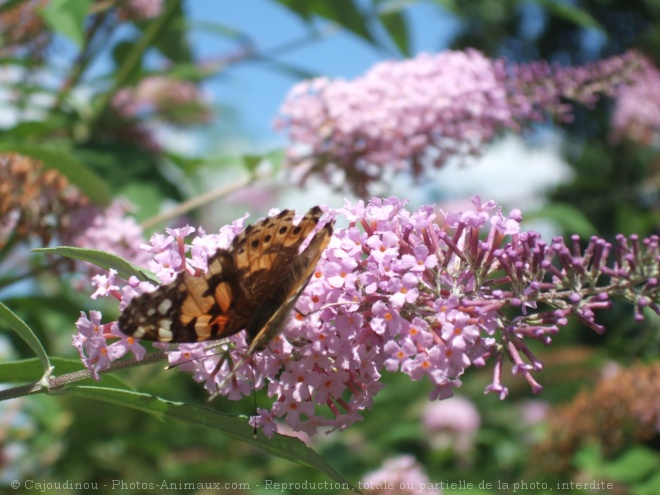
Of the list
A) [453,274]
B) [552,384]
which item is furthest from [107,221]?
[552,384]

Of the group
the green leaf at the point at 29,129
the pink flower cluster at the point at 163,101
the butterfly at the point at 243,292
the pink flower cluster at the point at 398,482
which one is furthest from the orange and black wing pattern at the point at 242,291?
the pink flower cluster at the point at 163,101

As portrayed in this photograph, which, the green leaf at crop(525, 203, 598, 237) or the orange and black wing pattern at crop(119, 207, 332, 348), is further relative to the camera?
the green leaf at crop(525, 203, 598, 237)

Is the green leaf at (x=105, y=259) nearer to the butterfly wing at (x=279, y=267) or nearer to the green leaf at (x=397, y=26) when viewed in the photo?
the butterfly wing at (x=279, y=267)

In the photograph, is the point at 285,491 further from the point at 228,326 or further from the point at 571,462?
the point at 228,326

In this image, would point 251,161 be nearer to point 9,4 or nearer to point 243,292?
point 9,4

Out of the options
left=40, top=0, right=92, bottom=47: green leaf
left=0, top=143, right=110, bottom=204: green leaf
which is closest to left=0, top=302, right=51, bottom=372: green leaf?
left=0, top=143, right=110, bottom=204: green leaf

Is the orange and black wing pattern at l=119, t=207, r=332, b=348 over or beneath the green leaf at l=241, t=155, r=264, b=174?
beneath

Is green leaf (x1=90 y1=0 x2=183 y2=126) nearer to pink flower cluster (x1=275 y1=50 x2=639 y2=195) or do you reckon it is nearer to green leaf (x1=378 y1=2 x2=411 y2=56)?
pink flower cluster (x1=275 y1=50 x2=639 y2=195)
